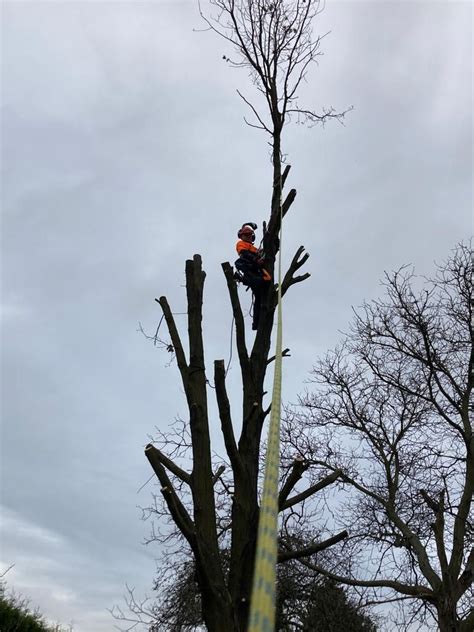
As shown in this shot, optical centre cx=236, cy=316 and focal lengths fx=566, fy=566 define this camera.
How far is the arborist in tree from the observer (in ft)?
16.8

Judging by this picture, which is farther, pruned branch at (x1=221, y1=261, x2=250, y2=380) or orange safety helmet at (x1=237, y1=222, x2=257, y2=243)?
orange safety helmet at (x1=237, y1=222, x2=257, y2=243)

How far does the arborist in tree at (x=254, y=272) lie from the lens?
5.12m

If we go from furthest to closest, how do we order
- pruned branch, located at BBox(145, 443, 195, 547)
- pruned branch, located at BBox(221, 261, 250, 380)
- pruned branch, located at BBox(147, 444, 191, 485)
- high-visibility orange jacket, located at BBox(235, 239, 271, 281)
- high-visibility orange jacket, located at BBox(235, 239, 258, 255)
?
1. high-visibility orange jacket, located at BBox(235, 239, 258, 255)
2. high-visibility orange jacket, located at BBox(235, 239, 271, 281)
3. pruned branch, located at BBox(221, 261, 250, 380)
4. pruned branch, located at BBox(147, 444, 191, 485)
5. pruned branch, located at BBox(145, 443, 195, 547)

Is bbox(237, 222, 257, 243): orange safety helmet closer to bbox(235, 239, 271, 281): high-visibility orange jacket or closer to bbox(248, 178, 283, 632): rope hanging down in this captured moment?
bbox(235, 239, 271, 281): high-visibility orange jacket

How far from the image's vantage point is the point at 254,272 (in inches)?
216

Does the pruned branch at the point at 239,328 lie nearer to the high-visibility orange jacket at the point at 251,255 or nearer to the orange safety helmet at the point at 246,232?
the high-visibility orange jacket at the point at 251,255

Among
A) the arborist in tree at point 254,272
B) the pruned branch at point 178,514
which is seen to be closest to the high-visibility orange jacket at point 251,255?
the arborist in tree at point 254,272

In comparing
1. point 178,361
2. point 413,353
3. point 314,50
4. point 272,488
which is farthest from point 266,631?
point 413,353

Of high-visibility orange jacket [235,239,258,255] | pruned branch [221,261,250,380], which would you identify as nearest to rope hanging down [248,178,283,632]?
pruned branch [221,261,250,380]

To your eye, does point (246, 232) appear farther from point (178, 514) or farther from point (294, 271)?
point (178, 514)

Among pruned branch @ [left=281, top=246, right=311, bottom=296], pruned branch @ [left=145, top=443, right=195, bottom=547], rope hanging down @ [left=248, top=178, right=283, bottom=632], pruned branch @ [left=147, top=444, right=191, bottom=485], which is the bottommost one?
rope hanging down @ [left=248, top=178, right=283, bottom=632]

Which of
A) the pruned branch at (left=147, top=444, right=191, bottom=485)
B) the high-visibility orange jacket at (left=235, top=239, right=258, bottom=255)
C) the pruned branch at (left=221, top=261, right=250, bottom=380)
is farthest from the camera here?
the high-visibility orange jacket at (left=235, top=239, right=258, bottom=255)

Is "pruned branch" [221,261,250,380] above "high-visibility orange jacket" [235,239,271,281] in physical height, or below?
below

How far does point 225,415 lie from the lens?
345 cm
